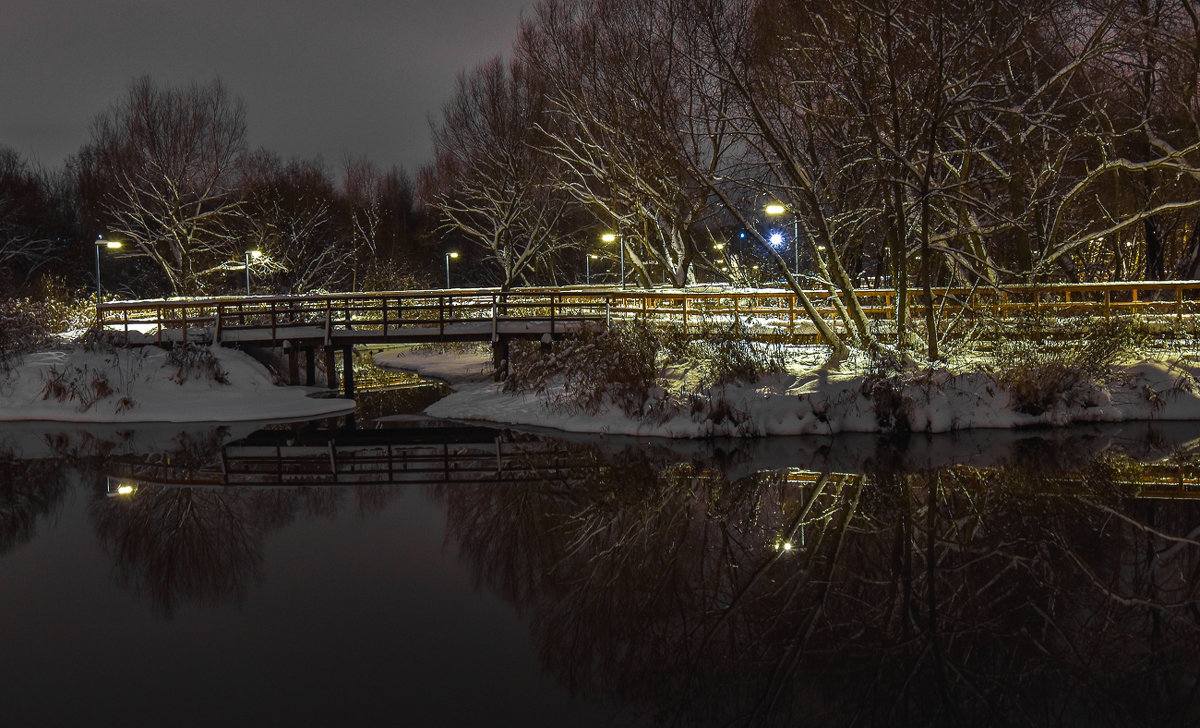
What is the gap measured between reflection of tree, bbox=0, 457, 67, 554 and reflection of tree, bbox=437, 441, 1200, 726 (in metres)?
5.37

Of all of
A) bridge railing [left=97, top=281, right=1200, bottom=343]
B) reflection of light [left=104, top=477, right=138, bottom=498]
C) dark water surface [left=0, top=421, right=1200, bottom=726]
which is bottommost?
dark water surface [left=0, top=421, right=1200, bottom=726]

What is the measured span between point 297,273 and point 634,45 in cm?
3026

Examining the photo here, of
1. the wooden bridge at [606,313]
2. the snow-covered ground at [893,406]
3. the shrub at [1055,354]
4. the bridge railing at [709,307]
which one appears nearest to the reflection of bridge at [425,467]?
the snow-covered ground at [893,406]

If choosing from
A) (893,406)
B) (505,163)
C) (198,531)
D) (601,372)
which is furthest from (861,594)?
(505,163)

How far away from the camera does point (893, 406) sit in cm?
1872

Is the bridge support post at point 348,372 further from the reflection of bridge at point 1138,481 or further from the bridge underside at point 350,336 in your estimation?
the reflection of bridge at point 1138,481

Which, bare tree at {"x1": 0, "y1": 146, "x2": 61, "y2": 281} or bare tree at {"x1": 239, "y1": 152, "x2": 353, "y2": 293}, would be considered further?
bare tree at {"x1": 0, "y1": 146, "x2": 61, "y2": 281}

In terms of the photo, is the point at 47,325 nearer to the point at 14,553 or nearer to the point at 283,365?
the point at 283,365

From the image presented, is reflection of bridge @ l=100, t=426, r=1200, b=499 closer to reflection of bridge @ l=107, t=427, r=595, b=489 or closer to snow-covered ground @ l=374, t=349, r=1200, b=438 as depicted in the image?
reflection of bridge @ l=107, t=427, r=595, b=489

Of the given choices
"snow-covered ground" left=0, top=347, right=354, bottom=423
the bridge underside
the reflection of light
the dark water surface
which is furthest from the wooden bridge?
the reflection of light

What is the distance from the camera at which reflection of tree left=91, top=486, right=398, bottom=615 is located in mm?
10047

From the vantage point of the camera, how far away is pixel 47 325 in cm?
3278

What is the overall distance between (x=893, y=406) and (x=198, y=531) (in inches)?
490

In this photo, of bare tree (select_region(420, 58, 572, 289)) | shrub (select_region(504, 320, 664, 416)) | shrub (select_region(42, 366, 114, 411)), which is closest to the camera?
shrub (select_region(504, 320, 664, 416))
